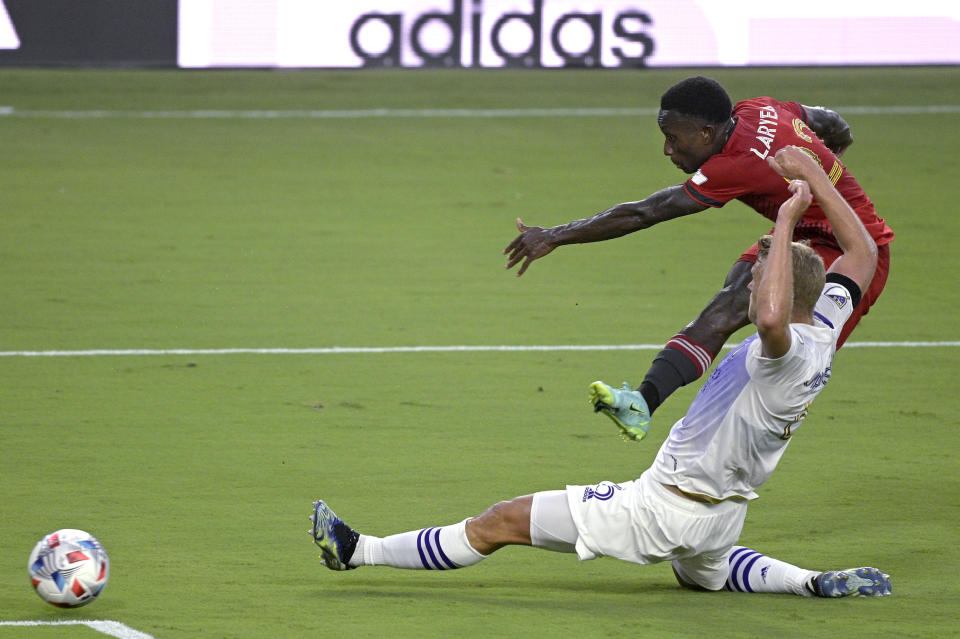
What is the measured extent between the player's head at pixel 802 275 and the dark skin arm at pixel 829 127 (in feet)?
7.22

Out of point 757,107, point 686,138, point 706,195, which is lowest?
point 706,195

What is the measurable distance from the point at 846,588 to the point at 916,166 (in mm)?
10599

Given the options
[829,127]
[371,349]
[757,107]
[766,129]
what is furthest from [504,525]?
[371,349]

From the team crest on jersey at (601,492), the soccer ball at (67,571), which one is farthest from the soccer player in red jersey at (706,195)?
the soccer ball at (67,571)

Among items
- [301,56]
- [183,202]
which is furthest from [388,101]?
[183,202]

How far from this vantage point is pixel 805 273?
533 cm

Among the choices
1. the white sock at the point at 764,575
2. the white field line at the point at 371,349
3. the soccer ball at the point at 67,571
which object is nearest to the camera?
the soccer ball at the point at 67,571

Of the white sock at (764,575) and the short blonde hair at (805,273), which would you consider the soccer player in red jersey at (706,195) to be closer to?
the white sock at (764,575)

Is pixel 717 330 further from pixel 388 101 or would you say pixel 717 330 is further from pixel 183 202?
pixel 388 101

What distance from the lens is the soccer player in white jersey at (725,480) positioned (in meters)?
5.32

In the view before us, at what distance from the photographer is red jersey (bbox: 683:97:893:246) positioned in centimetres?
659

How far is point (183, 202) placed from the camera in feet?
46.5

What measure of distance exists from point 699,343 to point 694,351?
0.07 metres

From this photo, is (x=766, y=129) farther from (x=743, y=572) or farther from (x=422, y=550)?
(x=422, y=550)
